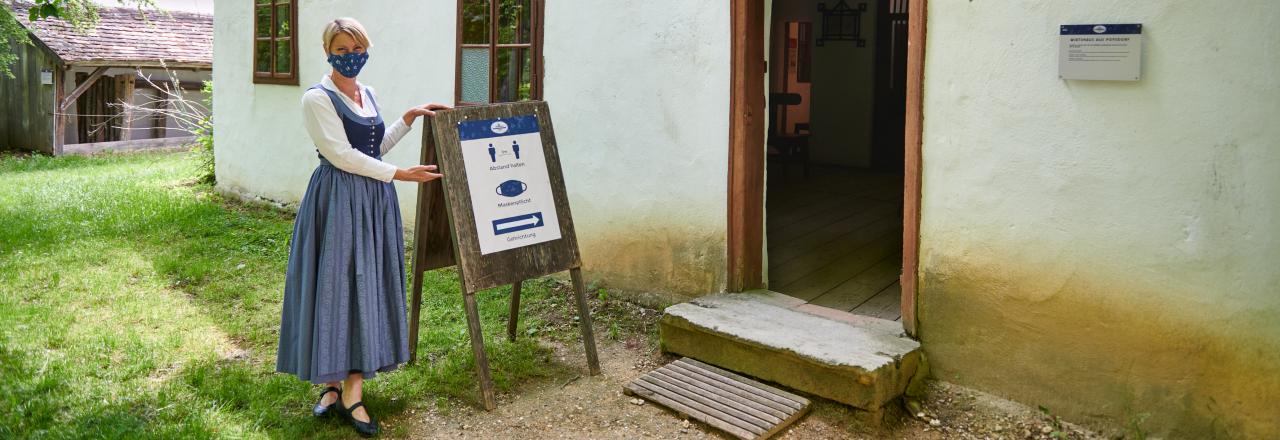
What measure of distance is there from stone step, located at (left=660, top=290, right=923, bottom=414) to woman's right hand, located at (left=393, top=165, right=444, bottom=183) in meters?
1.42

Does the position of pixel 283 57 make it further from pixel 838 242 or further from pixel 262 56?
pixel 838 242

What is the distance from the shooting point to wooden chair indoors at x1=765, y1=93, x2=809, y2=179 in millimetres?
9031

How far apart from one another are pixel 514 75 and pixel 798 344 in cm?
307

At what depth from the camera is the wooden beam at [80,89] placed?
16.8m

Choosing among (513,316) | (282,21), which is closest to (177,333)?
(513,316)

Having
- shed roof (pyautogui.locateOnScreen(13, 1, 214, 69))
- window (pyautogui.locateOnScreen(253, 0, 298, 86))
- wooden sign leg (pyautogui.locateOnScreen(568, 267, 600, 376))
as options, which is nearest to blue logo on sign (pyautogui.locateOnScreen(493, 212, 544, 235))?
wooden sign leg (pyautogui.locateOnScreen(568, 267, 600, 376))

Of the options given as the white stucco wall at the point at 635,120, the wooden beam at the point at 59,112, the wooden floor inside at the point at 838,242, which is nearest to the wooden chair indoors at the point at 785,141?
the wooden floor inside at the point at 838,242

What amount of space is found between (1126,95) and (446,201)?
9.18 feet

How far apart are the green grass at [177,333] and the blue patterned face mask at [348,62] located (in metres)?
1.47

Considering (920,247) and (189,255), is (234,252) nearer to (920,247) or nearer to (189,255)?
(189,255)

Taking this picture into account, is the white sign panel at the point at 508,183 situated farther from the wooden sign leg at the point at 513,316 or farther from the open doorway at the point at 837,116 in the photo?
the open doorway at the point at 837,116

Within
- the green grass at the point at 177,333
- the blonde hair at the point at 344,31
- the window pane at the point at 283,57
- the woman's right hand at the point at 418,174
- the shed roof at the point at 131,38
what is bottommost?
the green grass at the point at 177,333

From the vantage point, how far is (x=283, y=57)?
29.8 ft

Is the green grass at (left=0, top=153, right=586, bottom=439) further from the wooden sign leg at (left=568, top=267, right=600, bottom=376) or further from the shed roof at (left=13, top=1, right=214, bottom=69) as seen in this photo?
the shed roof at (left=13, top=1, right=214, bottom=69)
